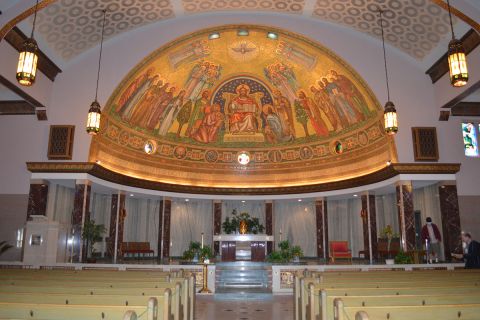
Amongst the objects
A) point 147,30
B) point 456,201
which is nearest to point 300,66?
point 147,30

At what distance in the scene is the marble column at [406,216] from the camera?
671 inches

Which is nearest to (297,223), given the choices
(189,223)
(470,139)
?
(189,223)

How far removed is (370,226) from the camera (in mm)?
20641

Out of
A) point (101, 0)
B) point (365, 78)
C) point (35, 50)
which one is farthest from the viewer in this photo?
point (365, 78)

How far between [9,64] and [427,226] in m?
18.4

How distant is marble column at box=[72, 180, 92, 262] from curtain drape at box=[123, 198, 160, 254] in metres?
6.87

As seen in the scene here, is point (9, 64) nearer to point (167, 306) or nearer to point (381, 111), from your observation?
point (167, 306)

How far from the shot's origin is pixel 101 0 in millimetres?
15367

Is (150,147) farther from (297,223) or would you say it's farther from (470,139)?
(470,139)

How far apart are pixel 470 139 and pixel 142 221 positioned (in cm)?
1947

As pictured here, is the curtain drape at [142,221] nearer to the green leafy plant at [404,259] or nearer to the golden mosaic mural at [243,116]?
the golden mosaic mural at [243,116]

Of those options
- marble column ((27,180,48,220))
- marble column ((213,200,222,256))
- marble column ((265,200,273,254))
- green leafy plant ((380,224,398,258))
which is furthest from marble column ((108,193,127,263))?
green leafy plant ((380,224,398,258))

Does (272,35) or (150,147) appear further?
(150,147)

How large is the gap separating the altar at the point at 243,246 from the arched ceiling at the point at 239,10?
39.3ft
